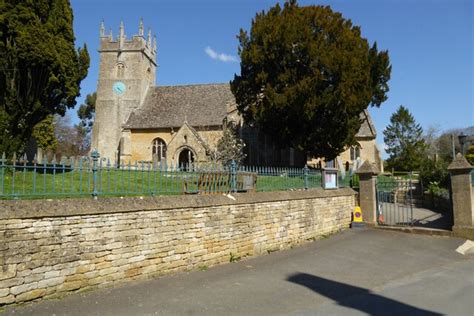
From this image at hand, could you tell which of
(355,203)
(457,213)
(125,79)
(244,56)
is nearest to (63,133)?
(125,79)

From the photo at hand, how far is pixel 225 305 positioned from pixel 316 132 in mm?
15773

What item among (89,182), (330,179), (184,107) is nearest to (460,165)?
(330,179)

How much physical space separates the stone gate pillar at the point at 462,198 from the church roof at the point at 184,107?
66.3 ft

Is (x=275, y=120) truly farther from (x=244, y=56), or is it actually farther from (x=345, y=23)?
(x=345, y=23)

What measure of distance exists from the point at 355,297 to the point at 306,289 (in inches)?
38.1

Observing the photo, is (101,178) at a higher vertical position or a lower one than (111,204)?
higher

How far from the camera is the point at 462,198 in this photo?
13711 millimetres

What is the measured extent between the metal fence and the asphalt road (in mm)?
1944

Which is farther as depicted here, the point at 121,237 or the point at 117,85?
the point at 117,85

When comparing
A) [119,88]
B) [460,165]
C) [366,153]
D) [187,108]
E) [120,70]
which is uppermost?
[120,70]

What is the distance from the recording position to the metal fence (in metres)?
7.09

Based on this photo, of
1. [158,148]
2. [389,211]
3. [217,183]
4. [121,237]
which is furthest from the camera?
[158,148]

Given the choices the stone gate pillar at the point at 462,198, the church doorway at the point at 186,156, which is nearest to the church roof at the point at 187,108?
the church doorway at the point at 186,156

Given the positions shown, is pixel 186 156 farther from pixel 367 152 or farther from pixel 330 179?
pixel 330 179
